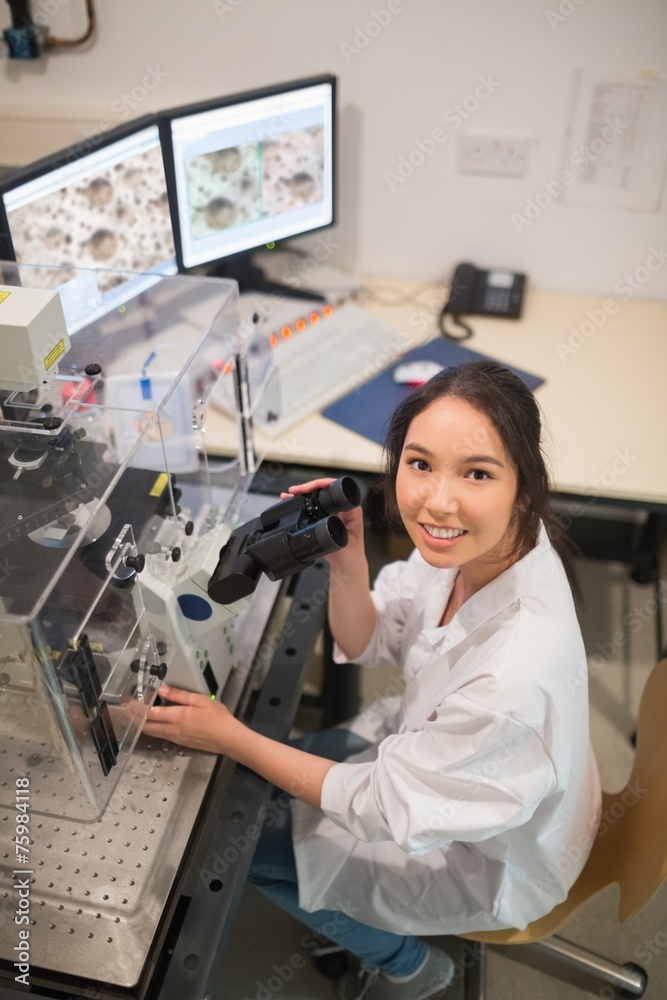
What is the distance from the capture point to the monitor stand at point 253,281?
2.27 metres

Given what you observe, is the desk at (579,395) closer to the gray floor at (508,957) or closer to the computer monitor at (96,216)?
the computer monitor at (96,216)

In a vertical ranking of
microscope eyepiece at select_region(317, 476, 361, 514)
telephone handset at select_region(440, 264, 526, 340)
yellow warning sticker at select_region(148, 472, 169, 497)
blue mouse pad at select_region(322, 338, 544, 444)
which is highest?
microscope eyepiece at select_region(317, 476, 361, 514)

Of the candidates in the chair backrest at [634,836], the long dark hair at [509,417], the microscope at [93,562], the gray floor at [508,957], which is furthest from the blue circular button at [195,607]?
the gray floor at [508,957]

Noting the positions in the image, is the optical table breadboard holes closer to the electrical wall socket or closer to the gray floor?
the gray floor

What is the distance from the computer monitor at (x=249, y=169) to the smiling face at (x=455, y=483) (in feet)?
3.68

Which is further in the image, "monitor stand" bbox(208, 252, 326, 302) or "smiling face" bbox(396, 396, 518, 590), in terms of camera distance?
"monitor stand" bbox(208, 252, 326, 302)

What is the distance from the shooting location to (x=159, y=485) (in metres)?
1.27

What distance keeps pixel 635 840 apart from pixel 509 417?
27.4 inches

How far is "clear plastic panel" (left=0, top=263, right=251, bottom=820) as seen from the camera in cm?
→ 100

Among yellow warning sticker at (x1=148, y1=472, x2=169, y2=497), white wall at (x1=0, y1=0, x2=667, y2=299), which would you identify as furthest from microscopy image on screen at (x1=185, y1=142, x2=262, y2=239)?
yellow warning sticker at (x1=148, y1=472, x2=169, y2=497)

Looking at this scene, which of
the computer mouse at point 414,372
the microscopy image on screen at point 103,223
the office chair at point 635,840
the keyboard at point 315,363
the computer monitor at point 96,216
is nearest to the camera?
the office chair at point 635,840

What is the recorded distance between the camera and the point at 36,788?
116 centimetres

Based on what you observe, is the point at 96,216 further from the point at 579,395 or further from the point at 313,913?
the point at 313,913

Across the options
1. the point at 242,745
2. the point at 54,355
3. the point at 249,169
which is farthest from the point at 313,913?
the point at 249,169
